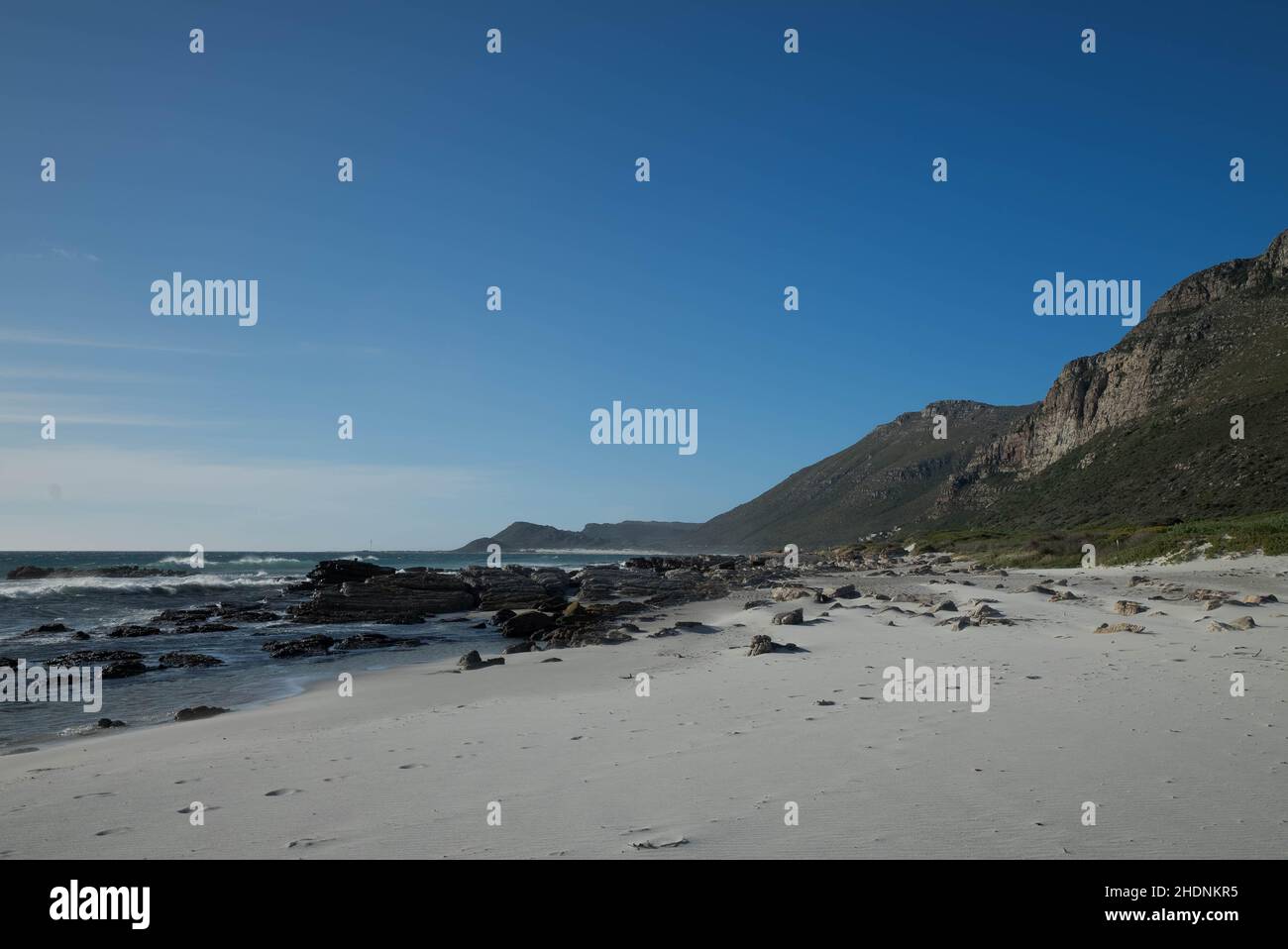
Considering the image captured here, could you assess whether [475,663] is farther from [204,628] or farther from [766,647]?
[204,628]

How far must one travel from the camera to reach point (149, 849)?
5602 mm

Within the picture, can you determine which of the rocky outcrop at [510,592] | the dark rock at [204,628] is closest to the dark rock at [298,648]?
the dark rock at [204,628]

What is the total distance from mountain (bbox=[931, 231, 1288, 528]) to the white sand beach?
51.2m

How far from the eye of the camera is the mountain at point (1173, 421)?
5594 cm

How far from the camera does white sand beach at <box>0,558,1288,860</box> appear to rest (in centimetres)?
517

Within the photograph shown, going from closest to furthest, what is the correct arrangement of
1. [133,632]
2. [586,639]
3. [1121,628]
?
1. [1121,628]
2. [586,639]
3. [133,632]

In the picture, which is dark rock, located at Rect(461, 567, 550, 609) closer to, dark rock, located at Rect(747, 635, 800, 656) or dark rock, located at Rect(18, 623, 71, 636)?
dark rock, located at Rect(18, 623, 71, 636)

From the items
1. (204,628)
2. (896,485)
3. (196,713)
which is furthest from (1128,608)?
(896,485)

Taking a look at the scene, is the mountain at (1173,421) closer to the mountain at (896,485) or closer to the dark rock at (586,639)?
the mountain at (896,485)

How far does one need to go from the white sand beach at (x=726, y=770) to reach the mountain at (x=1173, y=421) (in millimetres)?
51182

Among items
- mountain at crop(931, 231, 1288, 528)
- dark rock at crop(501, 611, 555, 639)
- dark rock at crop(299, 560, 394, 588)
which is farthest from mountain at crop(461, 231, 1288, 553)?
dark rock at crop(299, 560, 394, 588)

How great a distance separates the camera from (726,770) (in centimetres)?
694

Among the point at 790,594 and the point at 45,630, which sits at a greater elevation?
the point at 790,594

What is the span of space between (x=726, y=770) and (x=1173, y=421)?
8162 centimetres
